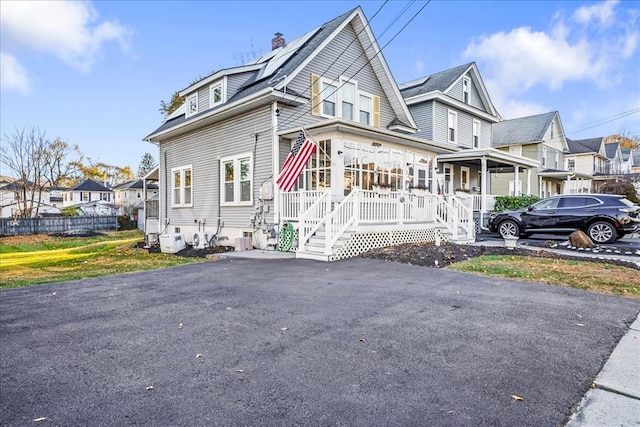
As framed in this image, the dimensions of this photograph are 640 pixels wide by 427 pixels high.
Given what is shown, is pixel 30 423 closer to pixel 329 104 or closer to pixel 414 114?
pixel 329 104

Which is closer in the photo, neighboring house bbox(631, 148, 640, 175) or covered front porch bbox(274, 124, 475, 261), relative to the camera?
covered front porch bbox(274, 124, 475, 261)

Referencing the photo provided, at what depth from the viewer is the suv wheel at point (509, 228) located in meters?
13.5

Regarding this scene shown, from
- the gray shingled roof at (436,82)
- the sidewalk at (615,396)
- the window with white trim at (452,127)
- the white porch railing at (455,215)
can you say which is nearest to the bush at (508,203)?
the window with white trim at (452,127)

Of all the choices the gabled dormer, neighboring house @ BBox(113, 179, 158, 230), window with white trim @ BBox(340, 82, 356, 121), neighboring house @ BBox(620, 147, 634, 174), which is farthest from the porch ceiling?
neighboring house @ BBox(620, 147, 634, 174)

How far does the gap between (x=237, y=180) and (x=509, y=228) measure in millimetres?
10530

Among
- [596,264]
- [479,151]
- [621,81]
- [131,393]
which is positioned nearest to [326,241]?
[596,264]

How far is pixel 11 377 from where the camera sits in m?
2.84

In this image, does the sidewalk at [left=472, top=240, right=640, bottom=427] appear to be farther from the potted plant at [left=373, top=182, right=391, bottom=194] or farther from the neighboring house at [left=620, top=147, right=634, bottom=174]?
the neighboring house at [left=620, top=147, right=634, bottom=174]

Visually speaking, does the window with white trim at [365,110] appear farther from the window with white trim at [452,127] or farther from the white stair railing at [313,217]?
the window with white trim at [452,127]

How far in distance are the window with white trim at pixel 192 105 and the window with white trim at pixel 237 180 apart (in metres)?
3.46

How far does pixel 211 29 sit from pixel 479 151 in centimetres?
1329

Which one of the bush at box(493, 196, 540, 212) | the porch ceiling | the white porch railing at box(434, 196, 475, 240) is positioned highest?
the porch ceiling

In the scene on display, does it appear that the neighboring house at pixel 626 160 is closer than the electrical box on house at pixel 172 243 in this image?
No

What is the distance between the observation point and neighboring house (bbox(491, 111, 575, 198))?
2535 cm
